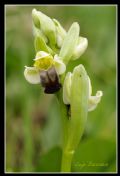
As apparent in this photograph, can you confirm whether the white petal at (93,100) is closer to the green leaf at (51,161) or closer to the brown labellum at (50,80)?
the brown labellum at (50,80)

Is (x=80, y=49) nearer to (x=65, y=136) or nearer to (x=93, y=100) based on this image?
(x=93, y=100)

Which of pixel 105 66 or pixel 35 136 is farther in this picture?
pixel 105 66

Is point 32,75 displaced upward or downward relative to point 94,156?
upward

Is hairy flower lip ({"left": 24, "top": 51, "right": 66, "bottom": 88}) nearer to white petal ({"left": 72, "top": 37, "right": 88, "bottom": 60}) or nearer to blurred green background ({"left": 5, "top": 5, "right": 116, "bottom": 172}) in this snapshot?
white petal ({"left": 72, "top": 37, "right": 88, "bottom": 60})

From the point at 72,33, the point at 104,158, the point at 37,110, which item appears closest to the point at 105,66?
the point at 37,110

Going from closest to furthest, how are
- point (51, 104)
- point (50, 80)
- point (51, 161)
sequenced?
point (50, 80), point (51, 161), point (51, 104)

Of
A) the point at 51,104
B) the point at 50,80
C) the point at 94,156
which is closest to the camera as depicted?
the point at 50,80

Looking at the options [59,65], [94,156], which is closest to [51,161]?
[94,156]
